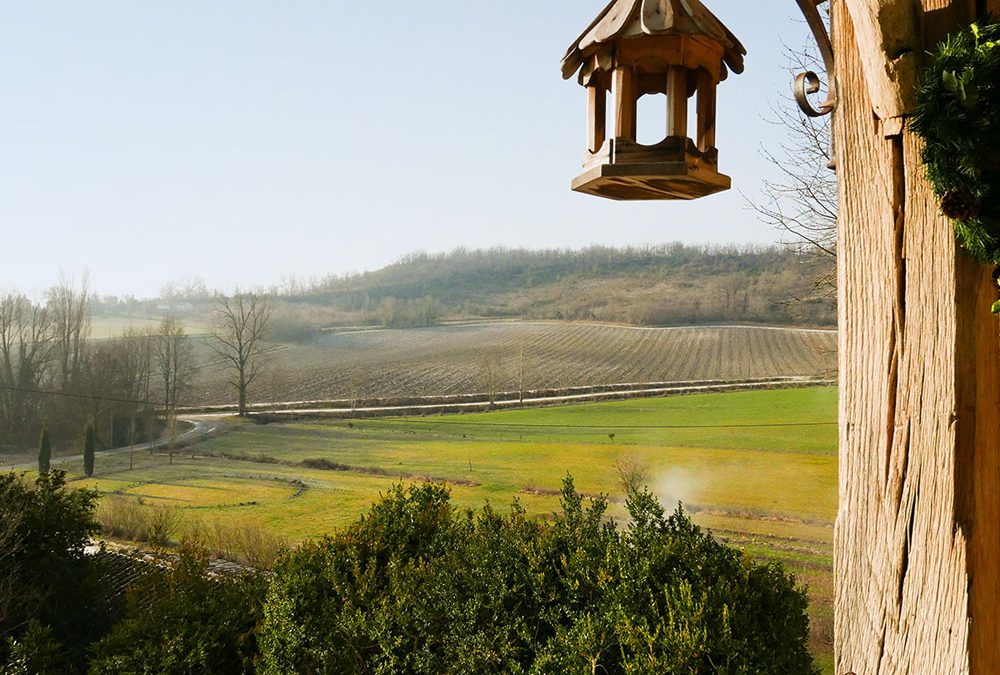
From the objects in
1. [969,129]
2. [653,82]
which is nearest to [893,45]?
[969,129]

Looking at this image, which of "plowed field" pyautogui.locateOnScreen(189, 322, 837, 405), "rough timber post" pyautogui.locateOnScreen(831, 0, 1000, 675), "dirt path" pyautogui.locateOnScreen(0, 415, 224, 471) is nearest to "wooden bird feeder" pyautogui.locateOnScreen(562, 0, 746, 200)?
"rough timber post" pyautogui.locateOnScreen(831, 0, 1000, 675)

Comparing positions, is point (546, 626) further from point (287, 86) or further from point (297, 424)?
point (287, 86)

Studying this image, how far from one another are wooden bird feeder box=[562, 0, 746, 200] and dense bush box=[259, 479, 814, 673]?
106cm

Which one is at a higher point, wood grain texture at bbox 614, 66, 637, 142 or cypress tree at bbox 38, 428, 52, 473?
wood grain texture at bbox 614, 66, 637, 142

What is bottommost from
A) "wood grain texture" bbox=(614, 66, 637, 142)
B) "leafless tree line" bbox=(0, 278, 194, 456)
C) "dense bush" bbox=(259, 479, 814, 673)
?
"dense bush" bbox=(259, 479, 814, 673)

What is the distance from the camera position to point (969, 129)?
116 cm

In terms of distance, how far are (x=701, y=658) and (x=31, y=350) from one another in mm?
4608

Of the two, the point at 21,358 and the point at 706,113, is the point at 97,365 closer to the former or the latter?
the point at 21,358

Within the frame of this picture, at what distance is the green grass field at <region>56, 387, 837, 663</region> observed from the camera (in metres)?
4.04

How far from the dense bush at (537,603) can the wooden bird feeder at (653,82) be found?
1.06 m

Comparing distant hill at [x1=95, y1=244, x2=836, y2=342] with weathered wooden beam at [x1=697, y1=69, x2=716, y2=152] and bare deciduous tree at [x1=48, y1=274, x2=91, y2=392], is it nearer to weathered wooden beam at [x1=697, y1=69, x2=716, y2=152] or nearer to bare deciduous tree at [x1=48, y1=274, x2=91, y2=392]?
bare deciduous tree at [x1=48, y1=274, x2=91, y2=392]

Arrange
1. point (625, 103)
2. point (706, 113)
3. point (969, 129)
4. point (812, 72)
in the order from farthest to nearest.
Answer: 1. point (706, 113)
2. point (625, 103)
3. point (812, 72)
4. point (969, 129)

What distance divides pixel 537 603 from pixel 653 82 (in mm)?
1504

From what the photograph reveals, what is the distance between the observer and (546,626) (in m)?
2.23
